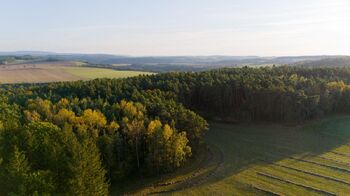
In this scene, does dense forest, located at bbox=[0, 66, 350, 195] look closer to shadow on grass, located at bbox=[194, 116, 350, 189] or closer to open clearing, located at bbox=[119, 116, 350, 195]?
open clearing, located at bbox=[119, 116, 350, 195]

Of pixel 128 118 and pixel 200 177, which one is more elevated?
pixel 128 118

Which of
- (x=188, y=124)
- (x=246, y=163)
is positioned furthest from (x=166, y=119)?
(x=246, y=163)

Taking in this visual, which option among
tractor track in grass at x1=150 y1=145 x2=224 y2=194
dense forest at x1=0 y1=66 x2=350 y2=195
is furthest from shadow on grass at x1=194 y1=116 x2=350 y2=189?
dense forest at x1=0 y1=66 x2=350 y2=195

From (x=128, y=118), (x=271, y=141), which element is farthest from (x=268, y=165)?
(x=128, y=118)

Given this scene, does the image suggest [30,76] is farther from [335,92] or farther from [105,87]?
[335,92]

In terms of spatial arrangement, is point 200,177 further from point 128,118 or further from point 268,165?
point 128,118
